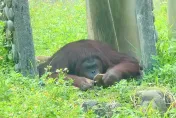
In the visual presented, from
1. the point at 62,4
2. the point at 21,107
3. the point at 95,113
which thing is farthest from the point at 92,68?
the point at 62,4

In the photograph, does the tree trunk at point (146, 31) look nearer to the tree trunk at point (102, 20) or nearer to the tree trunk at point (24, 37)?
the tree trunk at point (102, 20)

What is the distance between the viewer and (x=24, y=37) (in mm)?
5527

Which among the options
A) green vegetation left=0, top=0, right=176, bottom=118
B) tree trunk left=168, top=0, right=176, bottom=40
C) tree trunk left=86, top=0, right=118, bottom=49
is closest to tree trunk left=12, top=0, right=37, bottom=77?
green vegetation left=0, top=0, right=176, bottom=118

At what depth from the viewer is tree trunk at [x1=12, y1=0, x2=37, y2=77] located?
5.50 meters

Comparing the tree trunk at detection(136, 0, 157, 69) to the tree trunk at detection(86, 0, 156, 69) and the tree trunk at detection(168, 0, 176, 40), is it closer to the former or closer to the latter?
the tree trunk at detection(86, 0, 156, 69)

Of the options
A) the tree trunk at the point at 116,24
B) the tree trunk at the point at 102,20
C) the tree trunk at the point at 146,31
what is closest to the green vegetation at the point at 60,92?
the tree trunk at the point at 146,31

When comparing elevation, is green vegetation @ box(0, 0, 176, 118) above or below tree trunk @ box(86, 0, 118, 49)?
below

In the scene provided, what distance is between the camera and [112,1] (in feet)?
21.7

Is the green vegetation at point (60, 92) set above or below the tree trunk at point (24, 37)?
below

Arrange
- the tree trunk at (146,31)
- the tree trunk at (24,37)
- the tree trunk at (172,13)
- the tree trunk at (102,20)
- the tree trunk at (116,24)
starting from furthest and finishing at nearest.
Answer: the tree trunk at (172,13)
the tree trunk at (102,20)
the tree trunk at (116,24)
the tree trunk at (146,31)
the tree trunk at (24,37)

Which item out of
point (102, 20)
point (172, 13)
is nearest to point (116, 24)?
point (102, 20)

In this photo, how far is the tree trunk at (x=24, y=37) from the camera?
550cm

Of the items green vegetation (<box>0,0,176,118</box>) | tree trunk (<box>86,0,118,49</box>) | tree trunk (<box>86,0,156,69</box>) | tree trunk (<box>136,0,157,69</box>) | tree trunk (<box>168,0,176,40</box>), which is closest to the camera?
green vegetation (<box>0,0,176,118</box>)

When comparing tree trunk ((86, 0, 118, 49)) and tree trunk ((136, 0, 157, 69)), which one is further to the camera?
tree trunk ((86, 0, 118, 49))
